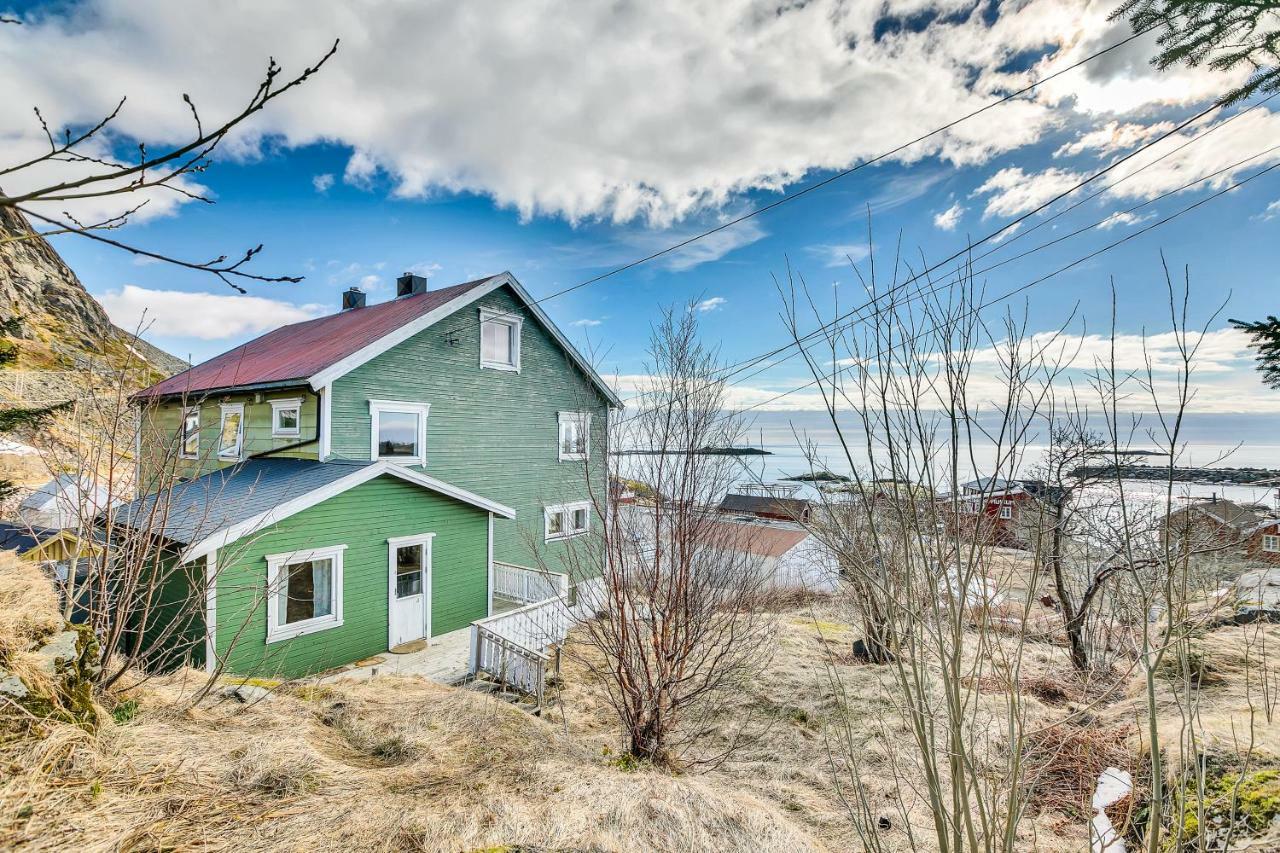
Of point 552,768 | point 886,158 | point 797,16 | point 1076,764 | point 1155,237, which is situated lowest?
point 1076,764

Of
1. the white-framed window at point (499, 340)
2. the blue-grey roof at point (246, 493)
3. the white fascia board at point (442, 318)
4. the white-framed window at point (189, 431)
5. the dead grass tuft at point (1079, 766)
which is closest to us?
the white-framed window at point (189, 431)

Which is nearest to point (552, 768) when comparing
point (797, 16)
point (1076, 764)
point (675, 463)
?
point (675, 463)

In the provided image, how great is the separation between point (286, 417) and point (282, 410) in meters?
0.22

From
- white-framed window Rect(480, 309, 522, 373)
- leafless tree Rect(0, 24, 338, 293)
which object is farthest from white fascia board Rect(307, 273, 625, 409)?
leafless tree Rect(0, 24, 338, 293)

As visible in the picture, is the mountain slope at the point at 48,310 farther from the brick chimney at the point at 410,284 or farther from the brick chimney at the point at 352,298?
the brick chimney at the point at 410,284

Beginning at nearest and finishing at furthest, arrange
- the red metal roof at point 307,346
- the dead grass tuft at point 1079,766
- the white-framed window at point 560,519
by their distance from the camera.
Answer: the dead grass tuft at point 1079,766, the red metal roof at point 307,346, the white-framed window at point 560,519

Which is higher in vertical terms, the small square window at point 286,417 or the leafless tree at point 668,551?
the small square window at point 286,417

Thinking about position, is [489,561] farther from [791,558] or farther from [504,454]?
[791,558]

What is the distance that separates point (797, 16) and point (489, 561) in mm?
10956

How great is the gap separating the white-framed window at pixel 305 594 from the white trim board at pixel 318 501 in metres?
0.71

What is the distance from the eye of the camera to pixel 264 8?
2.88 metres

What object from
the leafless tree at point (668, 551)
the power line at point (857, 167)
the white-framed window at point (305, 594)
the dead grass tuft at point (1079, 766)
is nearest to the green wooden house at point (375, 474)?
the white-framed window at point (305, 594)

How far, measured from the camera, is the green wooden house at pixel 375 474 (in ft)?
24.4

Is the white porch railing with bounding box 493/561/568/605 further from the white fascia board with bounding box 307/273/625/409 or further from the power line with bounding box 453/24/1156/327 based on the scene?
the power line with bounding box 453/24/1156/327
